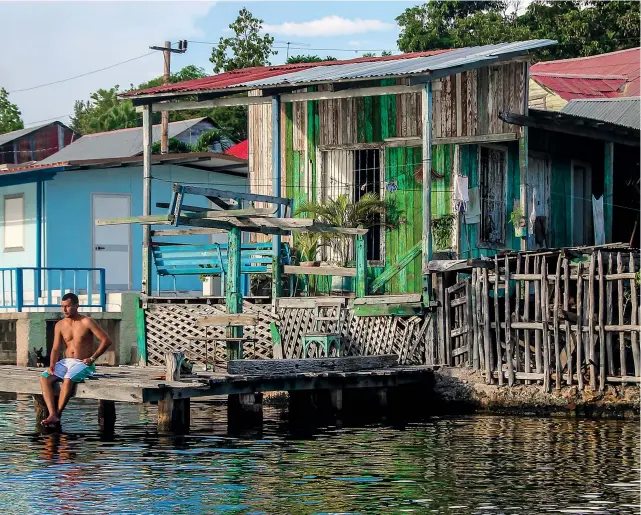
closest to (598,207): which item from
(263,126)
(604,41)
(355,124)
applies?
(355,124)

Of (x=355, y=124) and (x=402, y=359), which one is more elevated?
(x=355, y=124)

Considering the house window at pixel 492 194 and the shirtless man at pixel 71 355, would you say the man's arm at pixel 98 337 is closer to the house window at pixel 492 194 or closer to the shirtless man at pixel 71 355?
the shirtless man at pixel 71 355

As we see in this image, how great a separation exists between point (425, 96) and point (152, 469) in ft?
30.6

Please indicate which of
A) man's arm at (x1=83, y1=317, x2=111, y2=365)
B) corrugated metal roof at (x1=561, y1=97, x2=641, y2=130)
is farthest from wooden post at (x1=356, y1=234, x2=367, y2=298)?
corrugated metal roof at (x1=561, y1=97, x2=641, y2=130)

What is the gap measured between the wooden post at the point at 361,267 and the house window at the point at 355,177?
2262 mm

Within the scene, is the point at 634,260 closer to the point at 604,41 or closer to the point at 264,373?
the point at 264,373

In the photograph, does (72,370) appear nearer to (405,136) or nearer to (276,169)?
(276,169)

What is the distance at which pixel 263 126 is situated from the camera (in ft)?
85.1

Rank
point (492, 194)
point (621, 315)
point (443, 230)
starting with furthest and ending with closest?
point (492, 194) < point (443, 230) < point (621, 315)

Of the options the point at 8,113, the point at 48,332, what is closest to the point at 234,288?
the point at 48,332

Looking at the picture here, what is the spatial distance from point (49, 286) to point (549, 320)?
1286 cm

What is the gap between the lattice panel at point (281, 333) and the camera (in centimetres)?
2161

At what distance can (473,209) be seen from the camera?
918 inches

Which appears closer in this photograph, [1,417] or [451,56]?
[1,417]
